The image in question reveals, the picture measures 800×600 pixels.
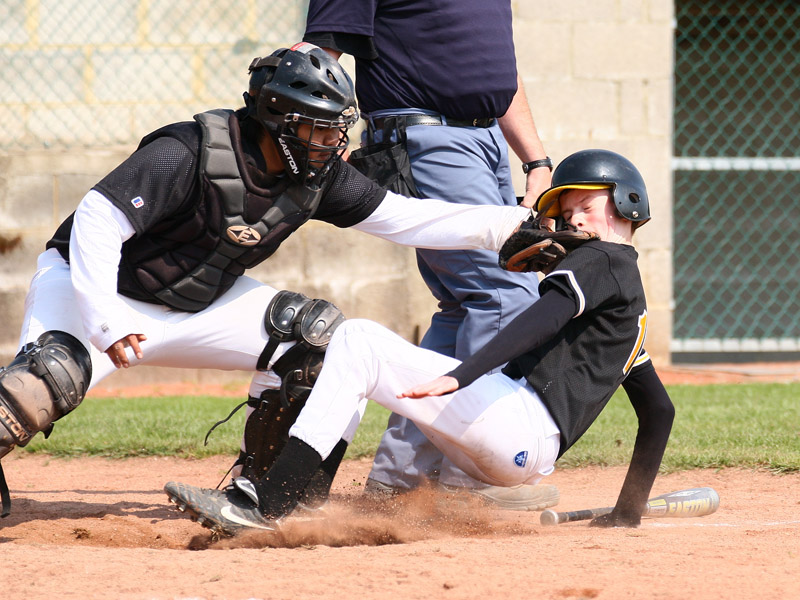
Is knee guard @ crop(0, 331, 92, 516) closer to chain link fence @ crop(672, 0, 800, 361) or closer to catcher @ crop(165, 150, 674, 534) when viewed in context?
catcher @ crop(165, 150, 674, 534)

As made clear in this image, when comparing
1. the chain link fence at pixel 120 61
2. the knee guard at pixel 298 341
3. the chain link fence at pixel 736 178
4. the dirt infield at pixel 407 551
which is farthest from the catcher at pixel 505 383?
the chain link fence at pixel 736 178

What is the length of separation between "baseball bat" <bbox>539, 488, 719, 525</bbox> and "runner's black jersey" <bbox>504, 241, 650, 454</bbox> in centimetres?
40

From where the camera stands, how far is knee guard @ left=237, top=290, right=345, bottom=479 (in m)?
3.61

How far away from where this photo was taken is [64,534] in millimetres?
3572

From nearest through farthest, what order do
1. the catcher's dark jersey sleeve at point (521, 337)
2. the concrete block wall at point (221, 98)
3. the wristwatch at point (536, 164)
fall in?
the catcher's dark jersey sleeve at point (521, 337) < the wristwatch at point (536, 164) < the concrete block wall at point (221, 98)

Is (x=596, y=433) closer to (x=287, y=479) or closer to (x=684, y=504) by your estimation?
(x=684, y=504)

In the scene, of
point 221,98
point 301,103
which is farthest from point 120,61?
point 301,103

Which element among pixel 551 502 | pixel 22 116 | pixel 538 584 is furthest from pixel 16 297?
pixel 538 584

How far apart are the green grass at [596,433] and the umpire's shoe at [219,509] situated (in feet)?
6.55

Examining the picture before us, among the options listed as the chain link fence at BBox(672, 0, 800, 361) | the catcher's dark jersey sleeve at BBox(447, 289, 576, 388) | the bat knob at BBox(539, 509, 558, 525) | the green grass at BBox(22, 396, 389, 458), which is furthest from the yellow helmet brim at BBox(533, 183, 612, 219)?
the chain link fence at BBox(672, 0, 800, 361)

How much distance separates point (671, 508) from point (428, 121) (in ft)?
5.59

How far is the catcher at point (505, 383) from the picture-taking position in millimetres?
2992

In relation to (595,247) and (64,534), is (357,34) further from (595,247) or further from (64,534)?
(64,534)

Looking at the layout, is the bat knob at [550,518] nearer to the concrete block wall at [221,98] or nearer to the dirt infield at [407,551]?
the dirt infield at [407,551]
